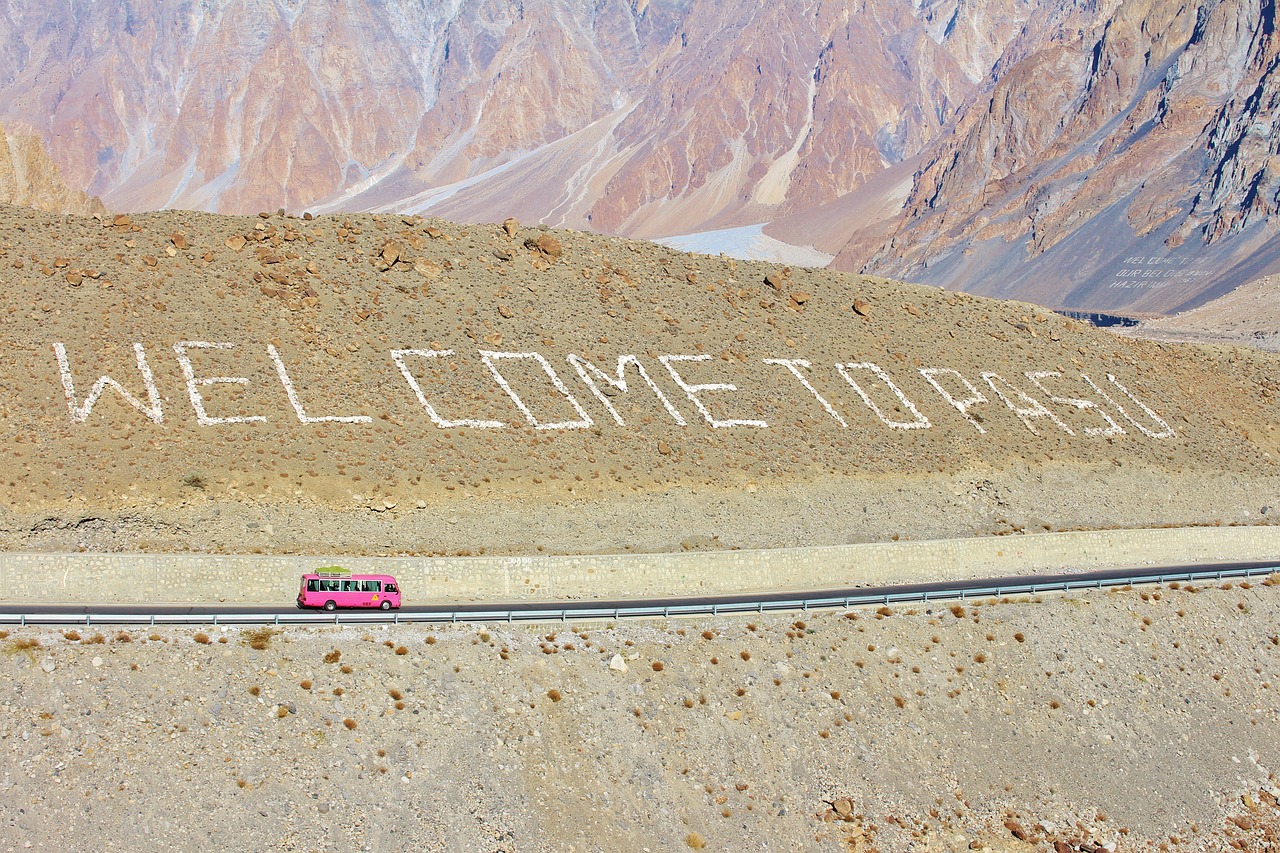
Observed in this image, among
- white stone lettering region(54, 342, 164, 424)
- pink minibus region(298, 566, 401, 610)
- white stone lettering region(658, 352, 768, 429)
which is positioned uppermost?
white stone lettering region(658, 352, 768, 429)

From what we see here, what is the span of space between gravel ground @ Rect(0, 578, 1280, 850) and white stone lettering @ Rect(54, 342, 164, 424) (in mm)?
14692

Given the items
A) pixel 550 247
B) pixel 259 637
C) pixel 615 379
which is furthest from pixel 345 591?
pixel 550 247

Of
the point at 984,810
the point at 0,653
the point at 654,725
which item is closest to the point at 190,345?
the point at 0,653

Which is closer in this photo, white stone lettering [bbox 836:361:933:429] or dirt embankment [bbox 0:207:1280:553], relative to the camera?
dirt embankment [bbox 0:207:1280:553]

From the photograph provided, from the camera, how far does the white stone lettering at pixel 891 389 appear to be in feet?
194

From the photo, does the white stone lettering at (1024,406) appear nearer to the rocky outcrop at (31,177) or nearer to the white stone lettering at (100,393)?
the white stone lettering at (100,393)

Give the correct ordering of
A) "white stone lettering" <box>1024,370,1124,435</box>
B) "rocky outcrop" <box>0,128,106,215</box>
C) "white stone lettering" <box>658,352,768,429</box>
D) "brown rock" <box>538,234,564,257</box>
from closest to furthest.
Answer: "white stone lettering" <box>658,352,768,429</box> < "white stone lettering" <box>1024,370,1124,435</box> < "brown rock" <box>538,234,564,257</box> < "rocky outcrop" <box>0,128,106,215</box>

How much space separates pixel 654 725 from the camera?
36312 millimetres

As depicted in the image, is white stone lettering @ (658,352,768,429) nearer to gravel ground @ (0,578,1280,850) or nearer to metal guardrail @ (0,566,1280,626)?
metal guardrail @ (0,566,1280,626)

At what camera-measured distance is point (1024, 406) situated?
62969 mm

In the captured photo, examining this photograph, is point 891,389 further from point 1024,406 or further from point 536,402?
point 536,402

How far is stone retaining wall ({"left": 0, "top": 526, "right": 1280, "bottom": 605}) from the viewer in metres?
40.2

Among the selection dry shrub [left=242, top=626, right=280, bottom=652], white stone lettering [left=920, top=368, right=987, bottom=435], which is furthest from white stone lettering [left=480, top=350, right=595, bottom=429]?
dry shrub [left=242, top=626, right=280, bottom=652]

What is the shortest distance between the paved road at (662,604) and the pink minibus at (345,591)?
386 mm
